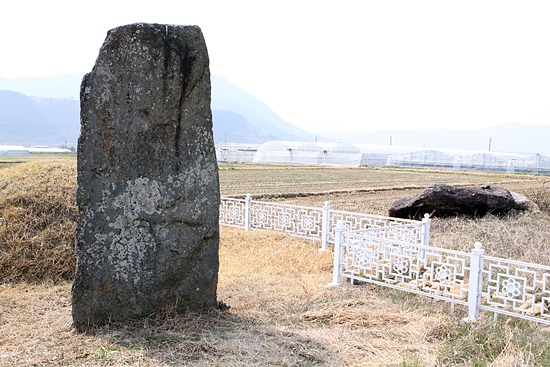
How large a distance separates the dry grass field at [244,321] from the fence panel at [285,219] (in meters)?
2.22

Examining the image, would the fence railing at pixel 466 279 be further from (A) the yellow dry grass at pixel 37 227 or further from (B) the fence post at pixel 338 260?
(A) the yellow dry grass at pixel 37 227

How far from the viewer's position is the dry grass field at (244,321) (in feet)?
16.6

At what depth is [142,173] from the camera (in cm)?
581

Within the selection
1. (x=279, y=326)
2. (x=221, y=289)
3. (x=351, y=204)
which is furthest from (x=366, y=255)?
(x=351, y=204)

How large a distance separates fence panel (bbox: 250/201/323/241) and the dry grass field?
7.28 ft

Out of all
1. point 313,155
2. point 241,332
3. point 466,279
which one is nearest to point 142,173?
point 241,332

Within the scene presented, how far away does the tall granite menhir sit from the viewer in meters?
5.71

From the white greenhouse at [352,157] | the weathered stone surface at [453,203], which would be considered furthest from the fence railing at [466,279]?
the white greenhouse at [352,157]

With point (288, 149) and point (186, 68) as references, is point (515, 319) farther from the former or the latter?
point (288, 149)

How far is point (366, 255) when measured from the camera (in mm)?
8727

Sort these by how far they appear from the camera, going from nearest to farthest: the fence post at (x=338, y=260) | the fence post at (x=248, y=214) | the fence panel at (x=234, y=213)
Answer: the fence post at (x=338, y=260)
the fence post at (x=248, y=214)
the fence panel at (x=234, y=213)

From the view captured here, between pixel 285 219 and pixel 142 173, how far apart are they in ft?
25.3

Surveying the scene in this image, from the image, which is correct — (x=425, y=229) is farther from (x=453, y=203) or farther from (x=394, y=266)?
(x=453, y=203)

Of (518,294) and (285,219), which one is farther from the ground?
(518,294)
